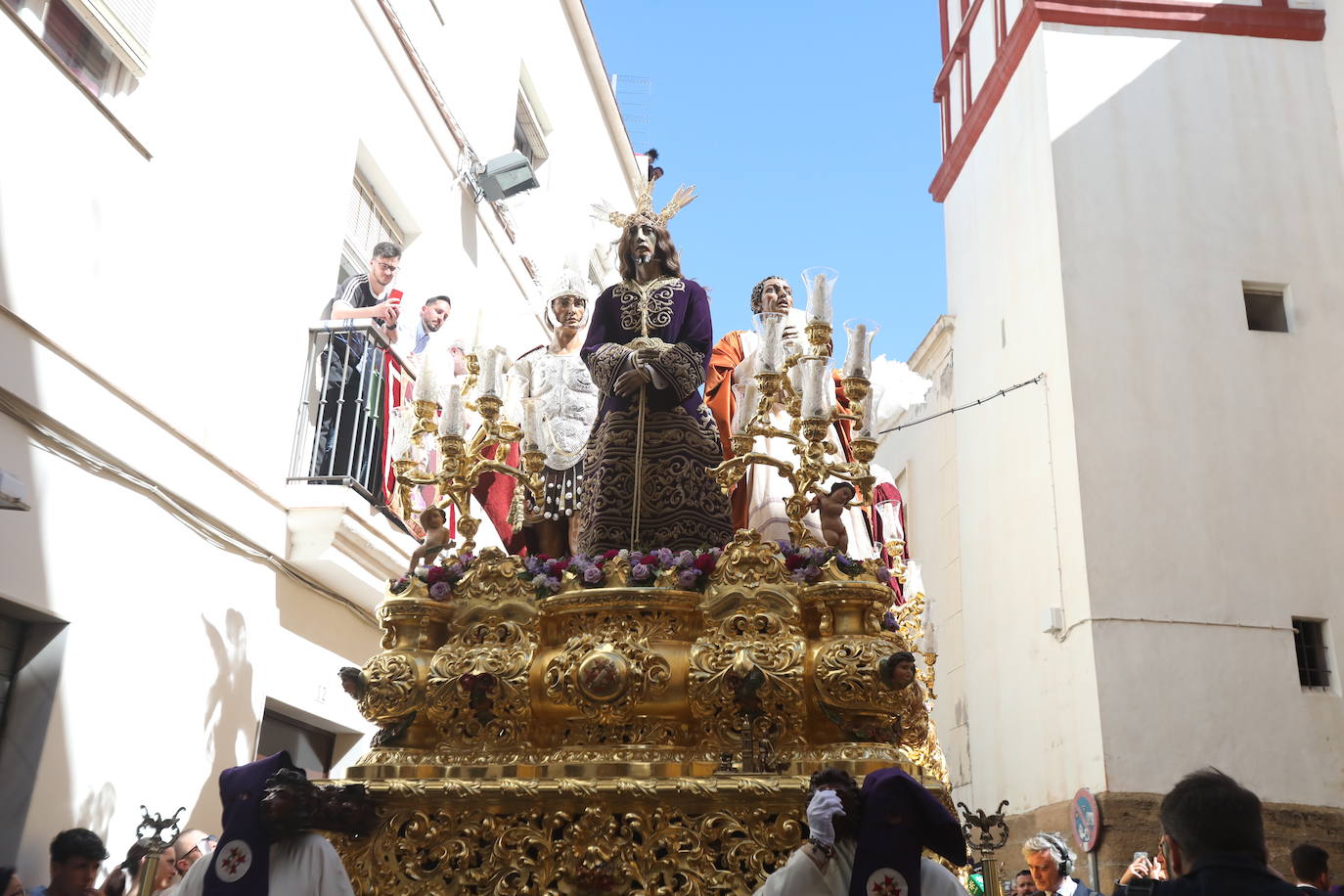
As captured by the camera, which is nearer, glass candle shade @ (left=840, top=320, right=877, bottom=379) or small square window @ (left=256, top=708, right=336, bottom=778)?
glass candle shade @ (left=840, top=320, right=877, bottom=379)

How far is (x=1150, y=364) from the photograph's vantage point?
11.2 m

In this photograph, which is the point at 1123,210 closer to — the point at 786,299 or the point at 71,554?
the point at 786,299

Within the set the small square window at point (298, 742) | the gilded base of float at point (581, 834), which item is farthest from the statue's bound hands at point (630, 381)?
the small square window at point (298, 742)

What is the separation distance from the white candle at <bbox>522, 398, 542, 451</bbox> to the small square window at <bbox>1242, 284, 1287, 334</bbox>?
8.99 metres

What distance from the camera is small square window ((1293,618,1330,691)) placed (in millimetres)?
10469

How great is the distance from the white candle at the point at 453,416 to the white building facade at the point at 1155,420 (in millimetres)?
7099

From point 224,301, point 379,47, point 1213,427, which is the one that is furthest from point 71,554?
point 1213,427

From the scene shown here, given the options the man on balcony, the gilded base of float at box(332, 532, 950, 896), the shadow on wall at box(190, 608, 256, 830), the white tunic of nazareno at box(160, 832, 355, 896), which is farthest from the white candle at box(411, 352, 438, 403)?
the man on balcony

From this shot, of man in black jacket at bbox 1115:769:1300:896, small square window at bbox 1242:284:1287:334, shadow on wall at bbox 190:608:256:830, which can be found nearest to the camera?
man in black jacket at bbox 1115:769:1300:896

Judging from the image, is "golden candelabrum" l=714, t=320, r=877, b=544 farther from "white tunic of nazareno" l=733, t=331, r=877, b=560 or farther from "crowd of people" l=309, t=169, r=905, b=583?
"white tunic of nazareno" l=733, t=331, r=877, b=560

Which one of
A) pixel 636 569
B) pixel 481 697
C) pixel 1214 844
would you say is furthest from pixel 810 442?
pixel 1214 844

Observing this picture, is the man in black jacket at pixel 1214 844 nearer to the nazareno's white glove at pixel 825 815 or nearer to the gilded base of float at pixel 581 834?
the nazareno's white glove at pixel 825 815

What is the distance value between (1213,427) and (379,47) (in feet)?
26.1

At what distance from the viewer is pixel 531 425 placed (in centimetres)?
515
